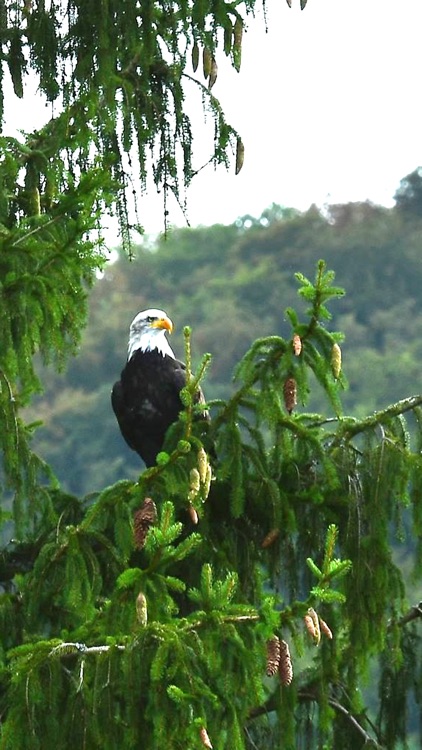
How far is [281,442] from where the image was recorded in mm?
5703

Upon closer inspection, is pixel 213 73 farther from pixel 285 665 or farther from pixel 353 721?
pixel 285 665

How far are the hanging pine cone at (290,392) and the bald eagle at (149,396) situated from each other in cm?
251

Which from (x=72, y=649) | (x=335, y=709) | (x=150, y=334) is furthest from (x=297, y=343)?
(x=150, y=334)

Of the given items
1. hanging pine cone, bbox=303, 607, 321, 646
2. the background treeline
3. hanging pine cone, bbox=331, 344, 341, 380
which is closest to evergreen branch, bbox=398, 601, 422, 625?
hanging pine cone, bbox=331, 344, 341, 380

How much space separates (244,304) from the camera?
159 ft

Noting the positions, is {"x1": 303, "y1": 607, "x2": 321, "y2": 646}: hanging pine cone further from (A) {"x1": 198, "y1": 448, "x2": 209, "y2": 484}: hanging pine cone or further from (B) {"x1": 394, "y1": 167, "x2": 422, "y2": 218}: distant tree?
(B) {"x1": 394, "y1": 167, "x2": 422, "y2": 218}: distant tree

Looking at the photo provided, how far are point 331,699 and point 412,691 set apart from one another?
0.39 meters

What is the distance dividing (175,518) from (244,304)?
4263cm

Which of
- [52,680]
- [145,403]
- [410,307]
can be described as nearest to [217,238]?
[410,307]

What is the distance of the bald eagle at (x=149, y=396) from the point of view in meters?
7.78

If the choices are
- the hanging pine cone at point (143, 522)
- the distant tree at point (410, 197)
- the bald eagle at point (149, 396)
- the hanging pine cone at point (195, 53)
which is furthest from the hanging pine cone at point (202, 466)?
the distant tree at point (410, 197)

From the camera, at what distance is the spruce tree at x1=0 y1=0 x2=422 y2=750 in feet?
13.7

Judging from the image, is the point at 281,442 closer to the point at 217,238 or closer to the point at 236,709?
the point at 236,709

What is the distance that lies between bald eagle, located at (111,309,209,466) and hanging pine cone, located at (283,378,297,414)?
251 cm
